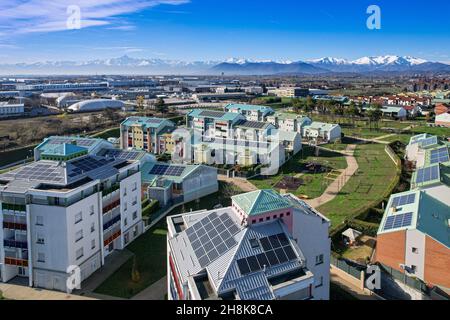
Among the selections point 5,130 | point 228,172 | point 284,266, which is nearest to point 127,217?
point 284,266

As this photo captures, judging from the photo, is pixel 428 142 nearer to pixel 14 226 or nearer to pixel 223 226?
pixel 223 226

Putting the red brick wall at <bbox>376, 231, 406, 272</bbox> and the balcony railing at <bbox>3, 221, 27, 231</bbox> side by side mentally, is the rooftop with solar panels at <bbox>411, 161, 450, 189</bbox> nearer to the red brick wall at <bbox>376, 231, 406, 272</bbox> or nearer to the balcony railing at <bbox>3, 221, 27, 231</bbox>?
the red brick wall at <bbox>376, 231, 406, 272</bbox>

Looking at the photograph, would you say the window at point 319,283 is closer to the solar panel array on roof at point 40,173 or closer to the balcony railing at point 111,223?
the balcony railing at point 111,223

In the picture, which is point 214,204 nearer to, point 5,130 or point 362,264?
point 362,264

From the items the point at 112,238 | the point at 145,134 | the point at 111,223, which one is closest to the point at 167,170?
the point at 111,223

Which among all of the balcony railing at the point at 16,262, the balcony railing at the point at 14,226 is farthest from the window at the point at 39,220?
the balcony railing at the point at 16,262

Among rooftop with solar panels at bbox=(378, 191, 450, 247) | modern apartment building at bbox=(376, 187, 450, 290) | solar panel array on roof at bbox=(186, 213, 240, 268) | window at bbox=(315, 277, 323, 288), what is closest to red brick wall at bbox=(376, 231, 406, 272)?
modern apartment building at bbox=(376, 187, 450, 290)
